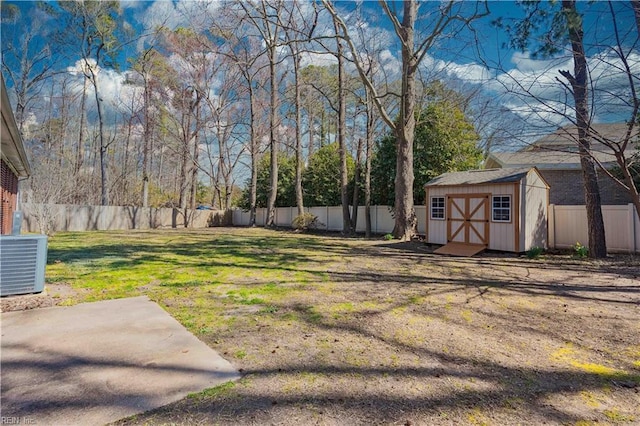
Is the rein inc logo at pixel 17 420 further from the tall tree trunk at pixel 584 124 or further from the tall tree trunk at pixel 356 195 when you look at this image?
the tall tree trunk at pixel 356 195

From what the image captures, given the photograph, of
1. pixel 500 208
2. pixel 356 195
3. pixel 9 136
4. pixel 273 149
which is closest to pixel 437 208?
pixel 500 208

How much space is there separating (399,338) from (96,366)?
2.49 metres

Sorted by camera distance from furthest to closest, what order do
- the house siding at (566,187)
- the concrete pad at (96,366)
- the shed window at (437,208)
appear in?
the house siding at (566,187) < the shed window at (437,208) < the concrete pad at (96,366)

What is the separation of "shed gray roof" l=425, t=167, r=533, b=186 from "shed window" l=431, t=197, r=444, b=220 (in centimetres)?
54

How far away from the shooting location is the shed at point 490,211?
29.5 feet

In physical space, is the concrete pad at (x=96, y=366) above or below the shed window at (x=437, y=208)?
below

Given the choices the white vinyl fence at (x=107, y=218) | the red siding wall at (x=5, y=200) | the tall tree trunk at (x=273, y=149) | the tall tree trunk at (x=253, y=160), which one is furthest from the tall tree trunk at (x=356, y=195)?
the red siding wall at (x=5, y=200)

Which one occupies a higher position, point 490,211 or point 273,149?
point 273,149

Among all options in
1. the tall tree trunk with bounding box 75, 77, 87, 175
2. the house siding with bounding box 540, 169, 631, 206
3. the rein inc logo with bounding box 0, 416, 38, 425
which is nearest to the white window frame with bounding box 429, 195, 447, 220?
the house siding with bounding box 540, 169, 631, 206

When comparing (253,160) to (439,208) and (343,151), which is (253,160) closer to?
(343,151)

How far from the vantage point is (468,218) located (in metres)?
10.0

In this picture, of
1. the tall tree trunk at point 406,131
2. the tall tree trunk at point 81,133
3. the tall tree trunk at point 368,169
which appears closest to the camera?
the tall tree trunk at point 406,131

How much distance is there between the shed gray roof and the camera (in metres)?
9.13

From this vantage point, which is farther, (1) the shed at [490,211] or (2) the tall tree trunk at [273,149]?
(2) the tall tree trunk at [273,149]
